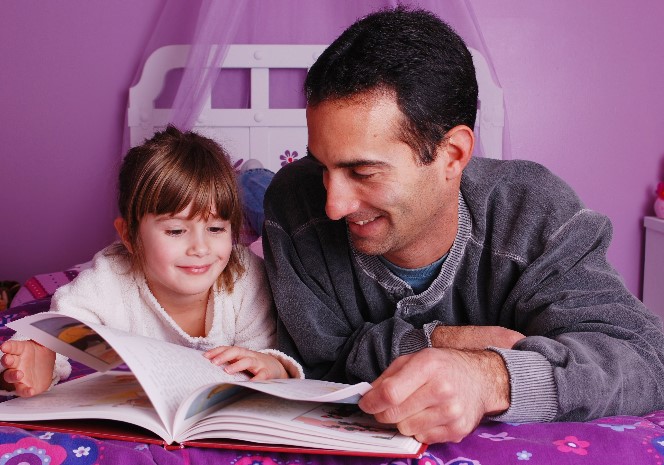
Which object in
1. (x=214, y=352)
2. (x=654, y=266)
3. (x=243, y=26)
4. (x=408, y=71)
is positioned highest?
(x=243, y=26)

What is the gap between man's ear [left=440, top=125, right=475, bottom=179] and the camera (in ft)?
4.11

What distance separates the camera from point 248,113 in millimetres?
2701

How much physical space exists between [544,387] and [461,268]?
39 cm

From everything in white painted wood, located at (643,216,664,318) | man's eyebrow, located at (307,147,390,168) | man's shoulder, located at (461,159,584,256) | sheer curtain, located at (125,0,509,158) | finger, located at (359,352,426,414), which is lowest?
white painted wood, located at (643,216,664,318)

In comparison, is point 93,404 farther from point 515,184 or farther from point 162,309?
point 515,184

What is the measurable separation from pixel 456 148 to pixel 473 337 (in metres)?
0.31

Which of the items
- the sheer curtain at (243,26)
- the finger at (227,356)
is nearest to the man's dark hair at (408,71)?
the finger at (227,356)

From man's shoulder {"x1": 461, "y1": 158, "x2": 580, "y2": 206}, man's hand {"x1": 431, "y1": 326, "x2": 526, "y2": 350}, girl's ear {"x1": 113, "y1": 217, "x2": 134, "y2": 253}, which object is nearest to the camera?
man's hand {"x1": 431, "y1": 326, "x2": 526, "y2": 350}

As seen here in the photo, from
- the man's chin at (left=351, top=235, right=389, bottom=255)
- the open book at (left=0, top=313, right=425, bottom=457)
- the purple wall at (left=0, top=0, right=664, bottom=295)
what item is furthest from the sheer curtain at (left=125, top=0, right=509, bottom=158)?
the open book at (left=0, top=313, right=425, bottom=457)

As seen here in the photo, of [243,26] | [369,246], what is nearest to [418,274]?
[369,246]

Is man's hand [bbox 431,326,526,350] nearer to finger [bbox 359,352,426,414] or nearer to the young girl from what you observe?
the young girl

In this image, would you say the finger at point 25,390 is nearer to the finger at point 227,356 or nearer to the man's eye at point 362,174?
the finger at point 227,356

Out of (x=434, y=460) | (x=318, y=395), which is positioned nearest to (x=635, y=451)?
(x=434, y=460)

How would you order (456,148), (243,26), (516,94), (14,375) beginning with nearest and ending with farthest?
(14,375), (456,148), (243,26), (516,94)
